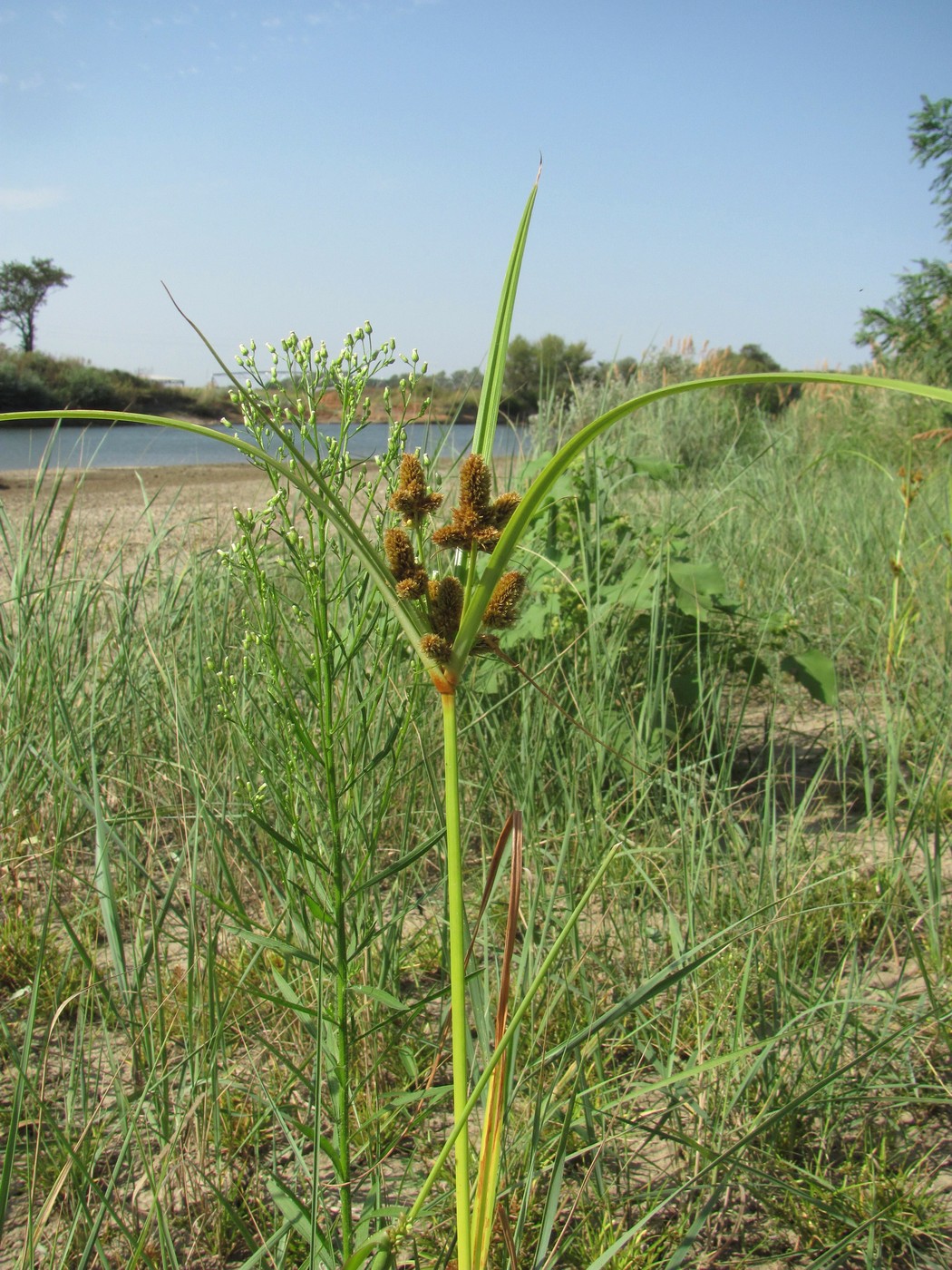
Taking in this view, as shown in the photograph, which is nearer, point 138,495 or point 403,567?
point 403,567

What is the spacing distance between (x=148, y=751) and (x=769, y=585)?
6.44ft

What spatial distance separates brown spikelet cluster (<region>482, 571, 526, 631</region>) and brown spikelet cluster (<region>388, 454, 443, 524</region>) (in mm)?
68

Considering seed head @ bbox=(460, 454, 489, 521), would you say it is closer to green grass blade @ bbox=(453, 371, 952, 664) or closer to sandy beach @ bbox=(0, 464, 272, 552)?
green grass blade @ bbox=(453, 371, 952, 664)

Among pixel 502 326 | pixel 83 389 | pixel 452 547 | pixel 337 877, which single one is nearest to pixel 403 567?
pixel 452 547

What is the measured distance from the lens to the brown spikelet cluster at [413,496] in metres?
0.58

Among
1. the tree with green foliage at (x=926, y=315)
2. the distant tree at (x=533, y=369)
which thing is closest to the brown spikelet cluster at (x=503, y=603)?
the distant tree at (x=533, y=369)

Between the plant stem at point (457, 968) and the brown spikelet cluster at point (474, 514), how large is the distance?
0.10 metres

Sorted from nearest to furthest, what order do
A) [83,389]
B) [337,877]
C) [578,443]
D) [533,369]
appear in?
[578,443], [337,877], [533,369], [83,389]

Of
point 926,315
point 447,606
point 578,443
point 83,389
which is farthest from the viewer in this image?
point 83,389

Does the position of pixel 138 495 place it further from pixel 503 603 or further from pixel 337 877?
pixel 503 603

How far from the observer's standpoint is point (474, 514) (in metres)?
0.57

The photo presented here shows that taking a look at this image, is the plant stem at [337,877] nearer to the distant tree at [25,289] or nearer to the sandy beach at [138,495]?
the sandy beach at [138,495]

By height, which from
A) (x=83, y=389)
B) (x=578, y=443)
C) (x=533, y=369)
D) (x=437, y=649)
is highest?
(x=83, y=389)

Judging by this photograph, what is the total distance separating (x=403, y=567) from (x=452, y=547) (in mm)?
39
